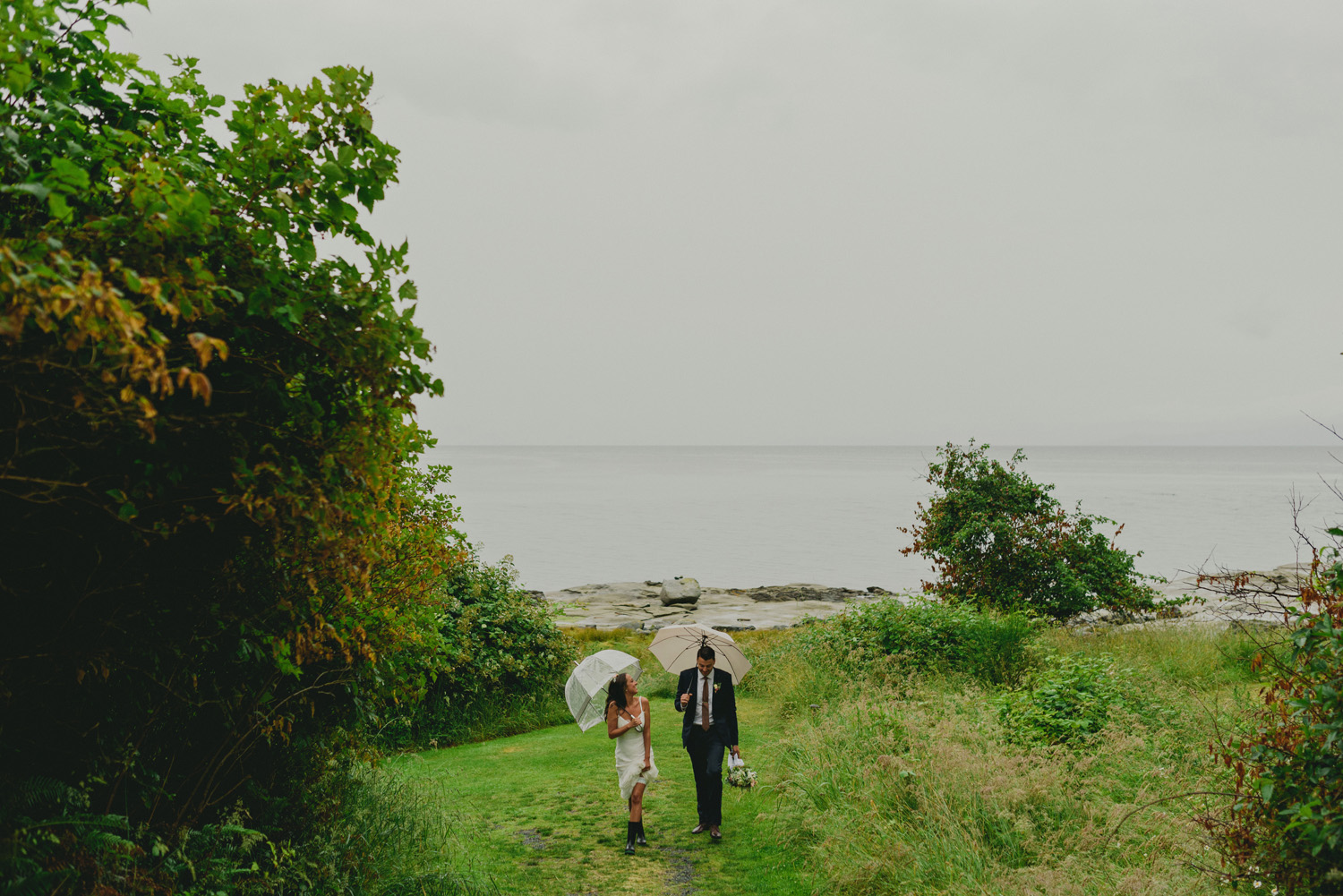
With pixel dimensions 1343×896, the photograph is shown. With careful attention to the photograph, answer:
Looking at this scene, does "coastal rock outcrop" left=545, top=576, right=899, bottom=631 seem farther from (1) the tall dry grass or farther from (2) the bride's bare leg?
(2) the bride's bare leg

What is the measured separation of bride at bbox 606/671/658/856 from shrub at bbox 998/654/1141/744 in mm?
3952

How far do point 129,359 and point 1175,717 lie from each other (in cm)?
1002

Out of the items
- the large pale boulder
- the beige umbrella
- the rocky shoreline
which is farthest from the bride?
the large pale boulder

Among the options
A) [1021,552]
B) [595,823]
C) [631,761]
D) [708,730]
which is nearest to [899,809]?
[708,730]

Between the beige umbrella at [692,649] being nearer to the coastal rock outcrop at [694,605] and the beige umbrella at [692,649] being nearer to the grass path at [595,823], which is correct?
the grass path at [595,823]

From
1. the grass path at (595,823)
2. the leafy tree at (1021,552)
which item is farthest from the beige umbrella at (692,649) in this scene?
the leafy tree at (1021,552)

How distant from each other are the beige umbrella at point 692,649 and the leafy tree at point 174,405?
6.24 meters

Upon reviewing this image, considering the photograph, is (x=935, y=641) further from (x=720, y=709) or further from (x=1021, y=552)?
(x=720, y=709)

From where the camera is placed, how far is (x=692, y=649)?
1083cm

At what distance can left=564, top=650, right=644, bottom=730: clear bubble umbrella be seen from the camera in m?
10.4

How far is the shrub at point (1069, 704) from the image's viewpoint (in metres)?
8.97

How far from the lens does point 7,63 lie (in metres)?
3.00

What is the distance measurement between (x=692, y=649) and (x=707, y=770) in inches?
82.4

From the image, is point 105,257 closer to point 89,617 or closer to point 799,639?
point 89,617
